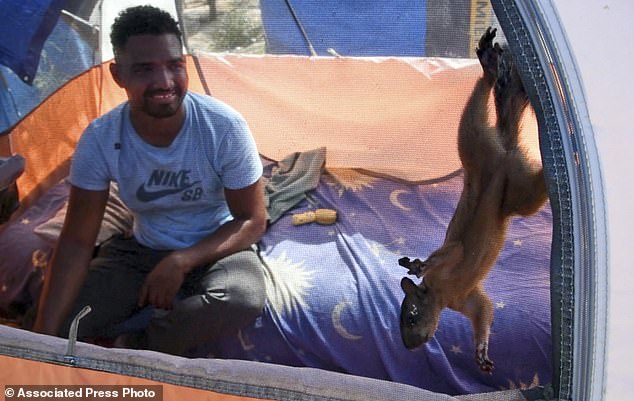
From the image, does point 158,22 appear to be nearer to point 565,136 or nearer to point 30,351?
point 30,351

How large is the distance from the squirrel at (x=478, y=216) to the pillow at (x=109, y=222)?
2.13 feet

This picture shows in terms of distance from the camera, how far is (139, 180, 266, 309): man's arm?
167 cm

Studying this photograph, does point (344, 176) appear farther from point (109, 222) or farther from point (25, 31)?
point (25, 31)

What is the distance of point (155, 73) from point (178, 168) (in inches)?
7.9

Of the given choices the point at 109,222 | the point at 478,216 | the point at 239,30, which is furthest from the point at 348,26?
the point at 109,222

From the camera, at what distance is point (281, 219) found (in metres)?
1.74

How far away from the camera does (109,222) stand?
1.80 meters

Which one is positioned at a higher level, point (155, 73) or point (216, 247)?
point (155, 73)

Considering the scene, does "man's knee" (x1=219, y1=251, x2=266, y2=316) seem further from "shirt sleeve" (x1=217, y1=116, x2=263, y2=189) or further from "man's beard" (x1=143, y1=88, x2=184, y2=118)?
"man's beard" (x1=143, y1=88, x2=184, y2=118)

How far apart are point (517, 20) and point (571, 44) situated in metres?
0.10

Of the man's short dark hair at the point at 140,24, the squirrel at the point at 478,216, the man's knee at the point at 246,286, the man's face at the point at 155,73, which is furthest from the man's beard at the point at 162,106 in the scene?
the squirrel at the point at 478,216

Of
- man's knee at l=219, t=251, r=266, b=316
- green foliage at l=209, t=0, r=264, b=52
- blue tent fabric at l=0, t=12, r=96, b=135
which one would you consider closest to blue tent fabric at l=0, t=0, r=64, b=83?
blue tent fabric at l=0, t=12, r=96, b=135

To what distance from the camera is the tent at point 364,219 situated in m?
1.25

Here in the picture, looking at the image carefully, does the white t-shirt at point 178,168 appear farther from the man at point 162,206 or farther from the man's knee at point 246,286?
the man's knee at point 246,286
